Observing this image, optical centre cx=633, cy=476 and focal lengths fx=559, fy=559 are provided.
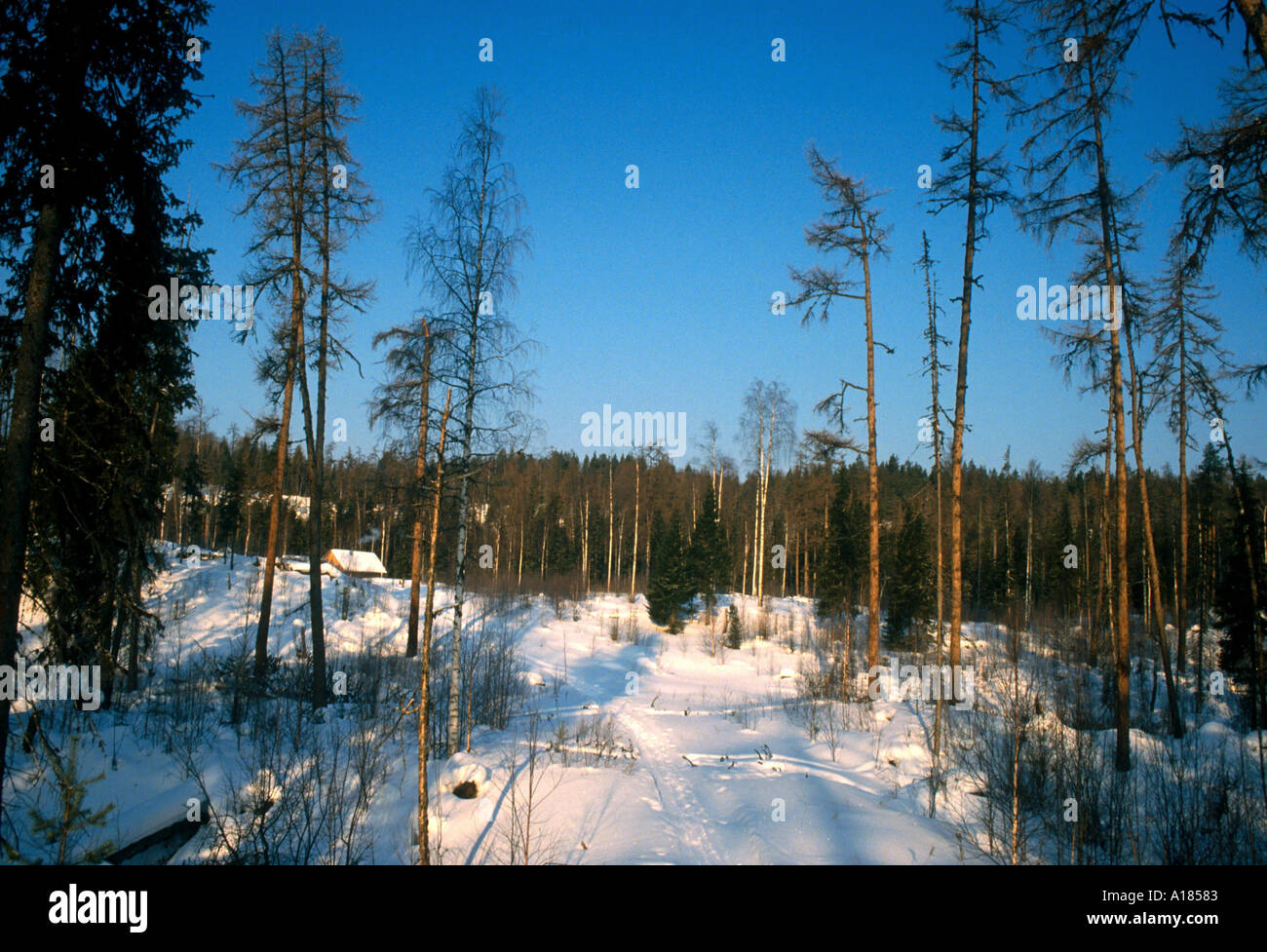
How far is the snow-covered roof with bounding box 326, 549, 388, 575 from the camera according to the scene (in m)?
38.5

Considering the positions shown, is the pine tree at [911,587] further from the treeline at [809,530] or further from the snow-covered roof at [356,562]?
the snow-covered roof at [356,562]

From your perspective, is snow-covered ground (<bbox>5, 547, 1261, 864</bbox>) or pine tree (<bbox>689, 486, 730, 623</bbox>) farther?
pine tree (<bbox>689, 486, 730, 623</bbox>)

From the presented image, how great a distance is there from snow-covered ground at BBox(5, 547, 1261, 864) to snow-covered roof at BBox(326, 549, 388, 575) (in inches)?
832

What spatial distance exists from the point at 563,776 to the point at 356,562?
1515 inches

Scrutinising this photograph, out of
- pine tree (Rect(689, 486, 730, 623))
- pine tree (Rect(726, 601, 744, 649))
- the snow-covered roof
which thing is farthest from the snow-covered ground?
the snow-covered roof

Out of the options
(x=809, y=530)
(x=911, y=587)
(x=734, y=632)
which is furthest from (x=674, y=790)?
(x=809, y=530)

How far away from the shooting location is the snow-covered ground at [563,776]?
20.4 feet

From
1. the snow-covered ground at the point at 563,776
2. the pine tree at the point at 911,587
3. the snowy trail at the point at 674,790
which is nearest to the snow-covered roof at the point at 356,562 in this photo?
the snow-covered ground at the point at 563,776

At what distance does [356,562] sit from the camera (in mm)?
41375

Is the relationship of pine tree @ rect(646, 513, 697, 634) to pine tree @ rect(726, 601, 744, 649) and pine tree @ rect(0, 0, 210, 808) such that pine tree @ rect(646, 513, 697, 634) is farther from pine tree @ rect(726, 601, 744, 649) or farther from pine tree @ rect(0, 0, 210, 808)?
pine tree @ rect(0, 0, 210, 808)

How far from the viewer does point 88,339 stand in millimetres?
6480

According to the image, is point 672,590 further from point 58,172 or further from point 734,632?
point 58,172
